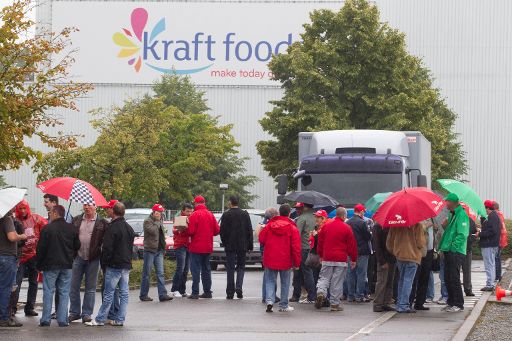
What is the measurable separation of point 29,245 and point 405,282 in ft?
18.7

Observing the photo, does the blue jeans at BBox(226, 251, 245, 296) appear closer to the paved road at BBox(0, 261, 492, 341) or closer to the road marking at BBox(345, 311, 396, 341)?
the paved road at BBox(0, 261, 492, 341)

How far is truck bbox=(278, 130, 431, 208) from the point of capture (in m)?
25.3

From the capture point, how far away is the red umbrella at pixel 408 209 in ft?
58.0

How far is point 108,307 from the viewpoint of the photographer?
651 inches

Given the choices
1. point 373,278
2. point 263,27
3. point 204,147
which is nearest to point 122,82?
point 263,27

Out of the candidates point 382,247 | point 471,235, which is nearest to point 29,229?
point 382,247

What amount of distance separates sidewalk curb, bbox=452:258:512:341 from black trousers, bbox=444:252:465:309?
33 centimetres

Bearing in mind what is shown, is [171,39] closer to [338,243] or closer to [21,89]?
[21,89]

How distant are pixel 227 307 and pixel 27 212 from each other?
13.7 feet

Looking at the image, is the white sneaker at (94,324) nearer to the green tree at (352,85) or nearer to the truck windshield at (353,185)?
the truck windshield at (353,185)

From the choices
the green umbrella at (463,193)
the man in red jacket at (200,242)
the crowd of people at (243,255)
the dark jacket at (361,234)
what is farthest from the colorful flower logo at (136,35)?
the green umbrella at (463,193)

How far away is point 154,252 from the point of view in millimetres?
21359

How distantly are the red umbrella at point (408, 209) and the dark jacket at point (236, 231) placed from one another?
4.25 metres

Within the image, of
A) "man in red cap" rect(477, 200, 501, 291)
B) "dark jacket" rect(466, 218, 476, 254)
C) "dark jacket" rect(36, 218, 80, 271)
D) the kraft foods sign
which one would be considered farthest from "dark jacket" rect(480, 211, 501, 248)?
the kraft foods sign
